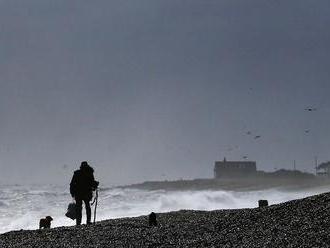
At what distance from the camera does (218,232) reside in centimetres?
1501

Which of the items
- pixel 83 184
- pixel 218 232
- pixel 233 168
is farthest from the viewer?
pixel 233 168

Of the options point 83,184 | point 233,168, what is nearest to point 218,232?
point 83,184

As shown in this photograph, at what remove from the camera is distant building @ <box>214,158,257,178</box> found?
176 metres

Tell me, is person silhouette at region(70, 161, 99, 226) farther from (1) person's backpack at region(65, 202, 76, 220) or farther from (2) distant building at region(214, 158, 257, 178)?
(2) distant building at region(214, 158, 257, 178)

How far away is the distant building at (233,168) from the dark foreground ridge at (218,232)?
159447 millimetres

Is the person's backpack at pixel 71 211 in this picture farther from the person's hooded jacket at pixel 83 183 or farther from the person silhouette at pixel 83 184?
the person's hooded jacket at pixel 83 183

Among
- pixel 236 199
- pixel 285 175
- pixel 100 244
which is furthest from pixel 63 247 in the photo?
pixel 285 175

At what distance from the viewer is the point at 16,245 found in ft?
50.7

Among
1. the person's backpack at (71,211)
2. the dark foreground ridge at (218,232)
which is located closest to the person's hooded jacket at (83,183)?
the dark foreground ridge at (218,232)

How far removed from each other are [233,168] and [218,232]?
164 metres

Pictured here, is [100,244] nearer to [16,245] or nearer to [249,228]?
[16,245]

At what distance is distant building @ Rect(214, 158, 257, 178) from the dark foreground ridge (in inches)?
6277

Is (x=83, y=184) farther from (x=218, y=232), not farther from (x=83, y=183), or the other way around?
(x=218, y=232)

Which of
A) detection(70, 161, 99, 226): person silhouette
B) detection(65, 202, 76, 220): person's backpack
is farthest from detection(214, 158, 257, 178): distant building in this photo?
detection(70, 161, 99, 226): person silhouette
